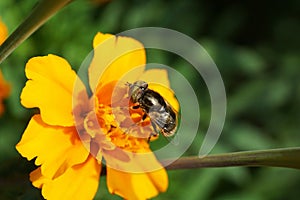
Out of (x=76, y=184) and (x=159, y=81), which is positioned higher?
(x=159, y=81)

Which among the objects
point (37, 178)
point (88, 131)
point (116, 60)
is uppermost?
point (116, 60)

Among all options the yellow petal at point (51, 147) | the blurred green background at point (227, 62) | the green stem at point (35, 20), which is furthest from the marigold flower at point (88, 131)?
the blurred green background at point (227, 62)

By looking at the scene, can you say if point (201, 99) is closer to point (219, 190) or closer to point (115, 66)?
point (219, 190)

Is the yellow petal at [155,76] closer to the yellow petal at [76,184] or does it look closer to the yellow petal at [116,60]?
the yellow petal at [116,60]

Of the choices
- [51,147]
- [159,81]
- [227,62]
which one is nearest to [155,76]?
[159,81]

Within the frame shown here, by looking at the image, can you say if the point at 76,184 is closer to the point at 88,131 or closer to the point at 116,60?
the point at 88,131

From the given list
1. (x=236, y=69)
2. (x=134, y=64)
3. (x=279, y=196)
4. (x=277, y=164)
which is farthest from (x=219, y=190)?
(x=277, y=164)
